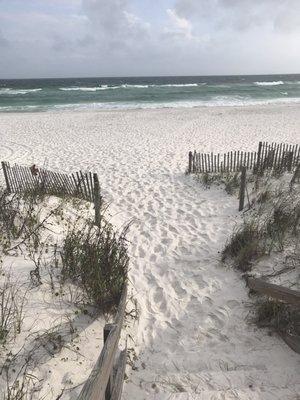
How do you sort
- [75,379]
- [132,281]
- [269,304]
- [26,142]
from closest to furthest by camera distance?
[75,379] < [269,304] < [132,281] < [26,142]

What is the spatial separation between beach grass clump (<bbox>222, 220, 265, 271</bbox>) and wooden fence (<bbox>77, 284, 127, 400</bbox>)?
257cm

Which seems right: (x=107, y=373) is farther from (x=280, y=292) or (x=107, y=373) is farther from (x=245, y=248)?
(x=245, y=248)

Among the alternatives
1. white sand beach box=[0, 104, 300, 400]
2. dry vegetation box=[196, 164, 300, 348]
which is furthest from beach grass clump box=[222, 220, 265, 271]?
white sand beach box=[0, 104, 300, 400]

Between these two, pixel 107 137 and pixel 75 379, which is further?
pixel 107 137

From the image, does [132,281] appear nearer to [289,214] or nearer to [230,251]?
[230,251]

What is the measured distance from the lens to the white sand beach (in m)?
3.69

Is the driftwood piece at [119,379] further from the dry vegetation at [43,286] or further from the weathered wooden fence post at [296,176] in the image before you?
the weathered wooden fence post at [296,176]

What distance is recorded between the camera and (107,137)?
19.7 m

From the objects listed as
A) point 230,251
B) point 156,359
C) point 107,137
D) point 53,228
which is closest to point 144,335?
point 156,359

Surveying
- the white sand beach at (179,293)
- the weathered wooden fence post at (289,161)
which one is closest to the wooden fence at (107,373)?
the white sand beach at (179,293)

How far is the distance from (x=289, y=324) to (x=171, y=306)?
5.28 feet

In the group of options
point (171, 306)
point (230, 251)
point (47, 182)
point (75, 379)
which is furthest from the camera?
point (47, 182)

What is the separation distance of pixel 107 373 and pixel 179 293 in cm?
282

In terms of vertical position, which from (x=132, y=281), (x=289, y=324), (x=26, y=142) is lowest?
(x=26, y=142)
